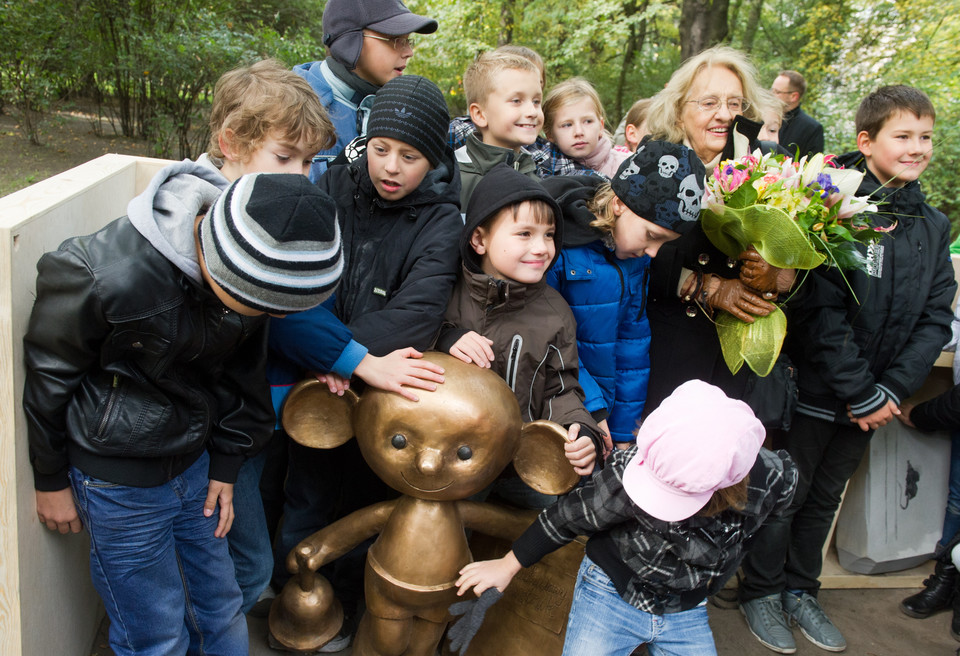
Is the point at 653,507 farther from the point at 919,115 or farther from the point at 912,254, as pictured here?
the point at 919,115

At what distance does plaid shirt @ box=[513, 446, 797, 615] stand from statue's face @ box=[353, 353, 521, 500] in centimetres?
27

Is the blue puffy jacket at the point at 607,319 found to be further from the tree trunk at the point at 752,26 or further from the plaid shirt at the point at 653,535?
the tree trunk at the point at 752,26

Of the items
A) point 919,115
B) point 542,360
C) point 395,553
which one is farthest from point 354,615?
point 919,115

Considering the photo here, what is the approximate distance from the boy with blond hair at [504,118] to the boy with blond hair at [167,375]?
131cm

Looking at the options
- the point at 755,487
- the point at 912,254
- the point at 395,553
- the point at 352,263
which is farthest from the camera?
the point at 912,254

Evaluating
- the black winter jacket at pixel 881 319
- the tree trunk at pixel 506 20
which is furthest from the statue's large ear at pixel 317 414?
the tree trunk at pixel 506 20

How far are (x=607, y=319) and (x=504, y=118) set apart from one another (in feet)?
3.37

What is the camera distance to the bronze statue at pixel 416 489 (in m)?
2.17

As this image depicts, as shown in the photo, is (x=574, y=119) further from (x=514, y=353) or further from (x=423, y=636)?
(x=423, y=636)

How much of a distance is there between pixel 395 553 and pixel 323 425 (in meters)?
0.49

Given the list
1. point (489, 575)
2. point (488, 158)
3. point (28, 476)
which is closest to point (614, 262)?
point (488, 158)

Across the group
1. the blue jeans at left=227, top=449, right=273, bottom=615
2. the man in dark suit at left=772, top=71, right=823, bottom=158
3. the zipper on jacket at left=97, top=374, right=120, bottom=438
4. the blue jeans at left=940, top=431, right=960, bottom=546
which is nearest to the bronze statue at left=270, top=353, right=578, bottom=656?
→ the blue jeans at left=227, top=449, right=273, bottom=615

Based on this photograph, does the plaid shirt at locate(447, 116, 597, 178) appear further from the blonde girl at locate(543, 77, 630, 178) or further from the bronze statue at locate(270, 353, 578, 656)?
the bronze statue at locate(270, 353, 578, 656)

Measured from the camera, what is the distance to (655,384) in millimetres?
3055
